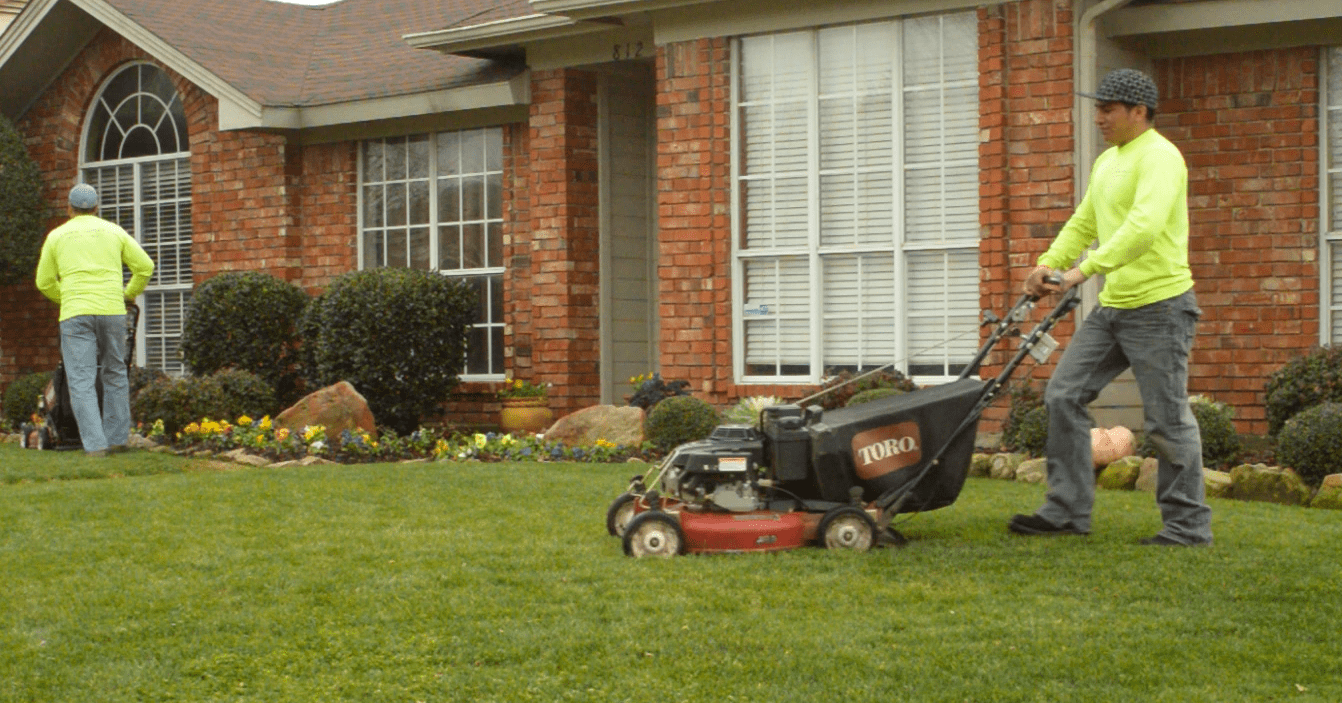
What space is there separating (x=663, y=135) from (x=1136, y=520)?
247 inches

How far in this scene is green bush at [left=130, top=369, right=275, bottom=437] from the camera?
13.4 m

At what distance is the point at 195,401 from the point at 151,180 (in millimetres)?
5128

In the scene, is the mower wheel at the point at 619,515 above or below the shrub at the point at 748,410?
below

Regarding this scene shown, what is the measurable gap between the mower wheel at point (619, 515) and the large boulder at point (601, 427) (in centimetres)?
485

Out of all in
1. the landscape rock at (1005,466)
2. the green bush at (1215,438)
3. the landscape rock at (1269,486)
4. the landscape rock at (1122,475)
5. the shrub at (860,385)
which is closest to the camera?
the landscape rock at (1269,486)

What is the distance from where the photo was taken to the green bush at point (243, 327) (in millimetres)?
15391

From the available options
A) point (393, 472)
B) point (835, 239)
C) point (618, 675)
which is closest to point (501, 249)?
point (835, 239)

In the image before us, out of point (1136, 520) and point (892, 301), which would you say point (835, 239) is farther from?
point (1136, 520)

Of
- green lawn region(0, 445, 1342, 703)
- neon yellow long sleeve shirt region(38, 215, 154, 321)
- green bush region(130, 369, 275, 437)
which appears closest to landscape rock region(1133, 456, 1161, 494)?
green lawn region(0, 445, 1342, 703)

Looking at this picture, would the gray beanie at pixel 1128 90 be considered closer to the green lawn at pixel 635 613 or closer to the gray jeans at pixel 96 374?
the green lawn at pixel 635 613

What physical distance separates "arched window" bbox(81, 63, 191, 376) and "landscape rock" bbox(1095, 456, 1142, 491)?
35.1 ft

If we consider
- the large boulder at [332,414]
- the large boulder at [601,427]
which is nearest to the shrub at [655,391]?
the large boulder at [601,427]

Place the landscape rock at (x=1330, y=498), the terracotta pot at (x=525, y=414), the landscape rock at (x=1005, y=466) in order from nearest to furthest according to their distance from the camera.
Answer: the landscape rock at (x=1330, y=498), the landscape rock at (x=1005, y=466), the terracotta pot at (x=525, y=414)

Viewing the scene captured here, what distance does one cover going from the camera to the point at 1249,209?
11.5 metres
